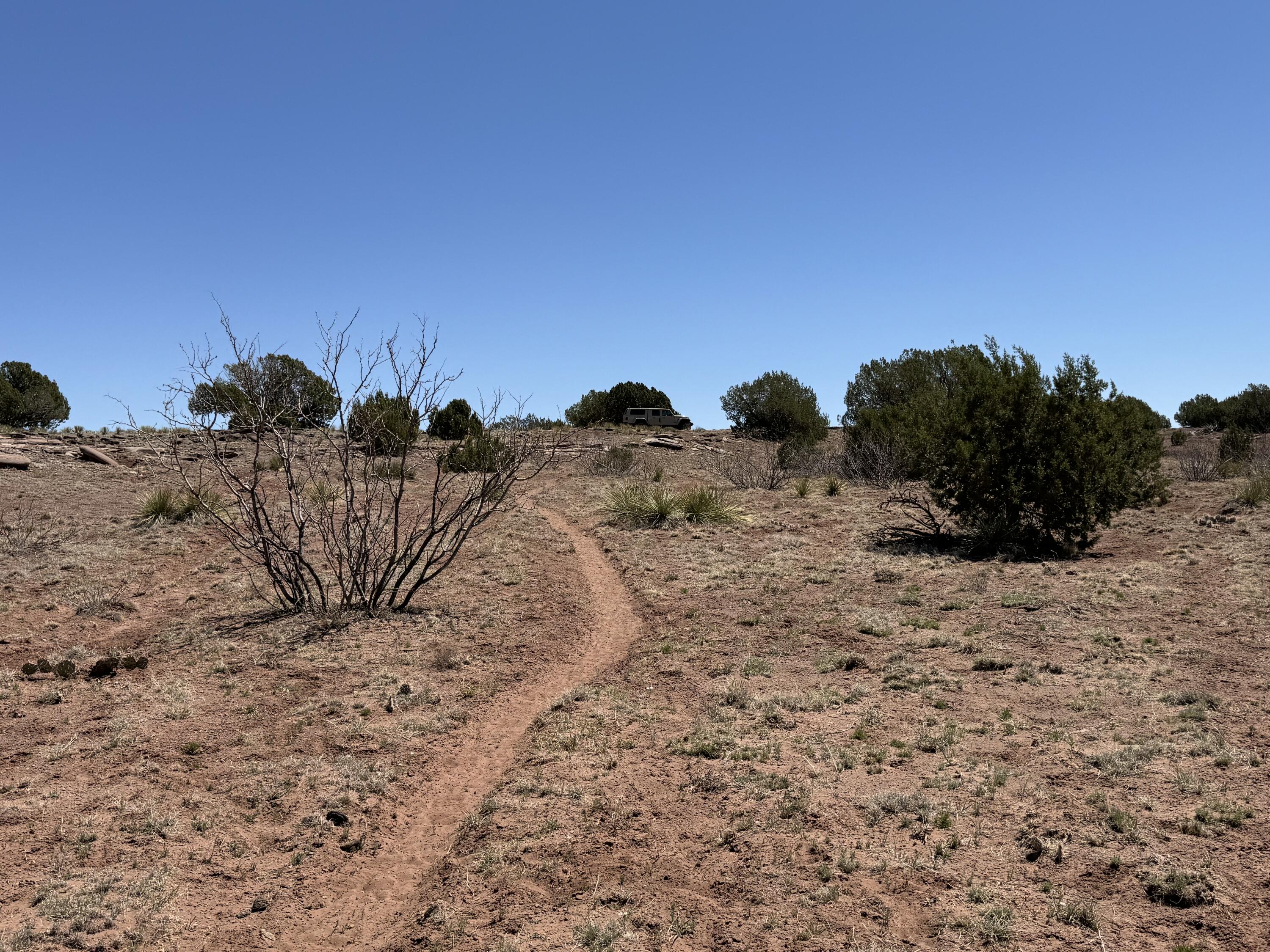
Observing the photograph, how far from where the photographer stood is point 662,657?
8586mm

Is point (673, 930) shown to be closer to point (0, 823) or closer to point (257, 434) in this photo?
point (0, 823)

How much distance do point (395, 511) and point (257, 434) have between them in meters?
1.67

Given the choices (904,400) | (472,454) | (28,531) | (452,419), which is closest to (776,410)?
(904,400)

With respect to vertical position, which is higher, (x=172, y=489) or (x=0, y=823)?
(x=172, y=489)

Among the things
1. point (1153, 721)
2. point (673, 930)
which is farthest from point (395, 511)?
point (1153, 721)

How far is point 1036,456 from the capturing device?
13.8m

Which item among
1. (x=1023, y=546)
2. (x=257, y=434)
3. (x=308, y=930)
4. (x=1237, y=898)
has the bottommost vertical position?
(x=308, y=930)

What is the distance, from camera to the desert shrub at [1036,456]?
→ 13336 mm

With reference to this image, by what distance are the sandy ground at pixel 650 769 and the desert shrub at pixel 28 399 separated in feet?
101

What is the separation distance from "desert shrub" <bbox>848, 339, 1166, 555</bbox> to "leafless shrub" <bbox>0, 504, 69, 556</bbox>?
14262mm

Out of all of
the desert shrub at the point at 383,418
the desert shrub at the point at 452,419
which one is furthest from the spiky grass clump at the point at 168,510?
the desert shrub at the point at 452,419

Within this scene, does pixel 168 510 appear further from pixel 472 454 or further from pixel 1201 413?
pixel 1201 413

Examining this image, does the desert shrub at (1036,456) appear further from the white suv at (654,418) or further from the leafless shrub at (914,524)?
the white suv at (654,418)

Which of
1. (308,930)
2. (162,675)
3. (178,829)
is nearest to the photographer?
(308,930)
